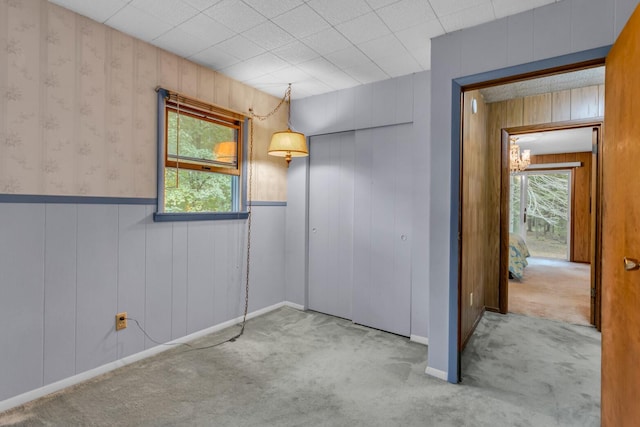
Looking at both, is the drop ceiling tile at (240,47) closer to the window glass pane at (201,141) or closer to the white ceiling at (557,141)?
the window glass pane at (201,141)

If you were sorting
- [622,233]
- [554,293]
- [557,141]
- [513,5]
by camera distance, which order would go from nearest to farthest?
[622,233] → [513,5] → [554,293] → [557,141]

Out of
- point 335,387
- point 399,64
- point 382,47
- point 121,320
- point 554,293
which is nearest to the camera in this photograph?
point 335,387

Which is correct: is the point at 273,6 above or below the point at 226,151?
above

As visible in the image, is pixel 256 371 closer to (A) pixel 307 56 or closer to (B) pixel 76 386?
(B) pixel 76 386

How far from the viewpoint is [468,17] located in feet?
6.95

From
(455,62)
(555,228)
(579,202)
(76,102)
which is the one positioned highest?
(455,62)

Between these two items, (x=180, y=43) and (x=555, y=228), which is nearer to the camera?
(x=180, y=43)

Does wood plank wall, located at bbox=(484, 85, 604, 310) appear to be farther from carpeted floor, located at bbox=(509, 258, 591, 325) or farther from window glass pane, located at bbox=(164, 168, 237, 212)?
window glass pane, located at bbox=(164, 168, 237, 212)

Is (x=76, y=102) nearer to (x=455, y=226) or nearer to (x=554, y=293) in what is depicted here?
(x=455, y=226)

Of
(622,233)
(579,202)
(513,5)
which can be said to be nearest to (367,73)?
(513,5)

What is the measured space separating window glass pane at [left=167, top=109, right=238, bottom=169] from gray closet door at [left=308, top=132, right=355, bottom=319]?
0.97 m

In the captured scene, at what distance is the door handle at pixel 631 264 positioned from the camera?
1316 mm

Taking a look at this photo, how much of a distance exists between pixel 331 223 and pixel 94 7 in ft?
8.72

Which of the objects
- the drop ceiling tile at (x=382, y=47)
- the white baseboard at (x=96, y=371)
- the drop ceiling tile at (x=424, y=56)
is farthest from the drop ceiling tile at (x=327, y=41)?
the white baseboard at (x=96, y=371)
